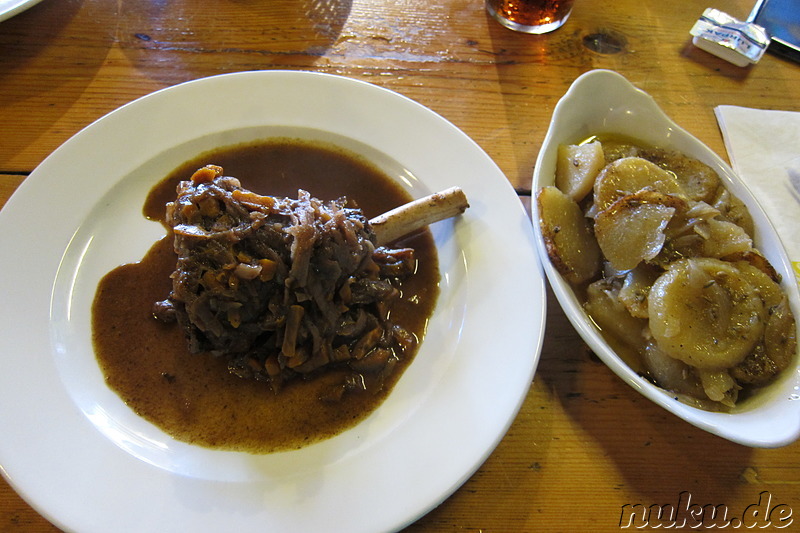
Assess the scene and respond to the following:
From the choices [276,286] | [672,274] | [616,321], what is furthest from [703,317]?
[276,286]

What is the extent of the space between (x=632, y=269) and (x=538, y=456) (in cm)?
75

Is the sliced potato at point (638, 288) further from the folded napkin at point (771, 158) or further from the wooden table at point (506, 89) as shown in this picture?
the folded napkin at point (771, 158)

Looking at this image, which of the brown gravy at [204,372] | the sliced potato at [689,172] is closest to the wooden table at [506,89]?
the brown gravy at [204,372]

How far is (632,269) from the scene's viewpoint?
174 centimetres

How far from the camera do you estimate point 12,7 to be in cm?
244

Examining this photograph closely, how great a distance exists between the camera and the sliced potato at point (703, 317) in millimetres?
1571

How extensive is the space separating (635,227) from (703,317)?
0.36 m

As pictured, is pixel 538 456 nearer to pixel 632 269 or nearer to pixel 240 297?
pixel 632 269

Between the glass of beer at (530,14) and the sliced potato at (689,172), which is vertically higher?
the glass of beer at (530,14)

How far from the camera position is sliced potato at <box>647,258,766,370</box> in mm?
1571

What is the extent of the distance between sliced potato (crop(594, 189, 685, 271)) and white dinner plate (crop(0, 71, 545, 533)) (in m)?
0.30

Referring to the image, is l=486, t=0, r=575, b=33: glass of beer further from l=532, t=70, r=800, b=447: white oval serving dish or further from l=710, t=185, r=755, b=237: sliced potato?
l=710, t=185, r=755, b=237: sliced potato

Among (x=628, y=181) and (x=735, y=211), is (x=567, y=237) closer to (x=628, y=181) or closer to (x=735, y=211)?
(x=628, y=181)

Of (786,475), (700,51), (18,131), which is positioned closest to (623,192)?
(786,475)
